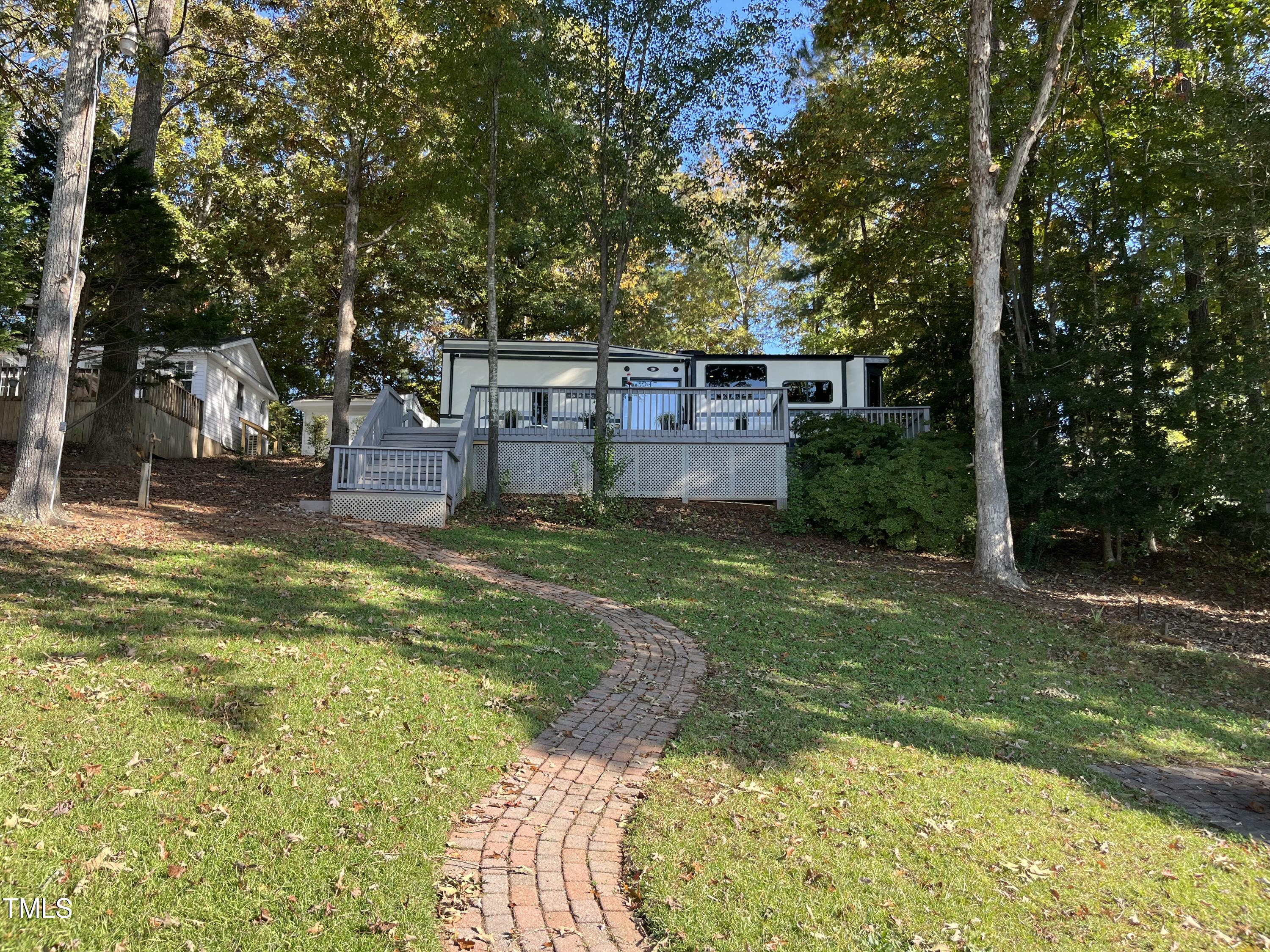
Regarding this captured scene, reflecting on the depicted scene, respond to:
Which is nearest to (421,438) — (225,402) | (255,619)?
(255,619)

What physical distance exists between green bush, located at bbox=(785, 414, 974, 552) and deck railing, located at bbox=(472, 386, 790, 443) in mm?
1528

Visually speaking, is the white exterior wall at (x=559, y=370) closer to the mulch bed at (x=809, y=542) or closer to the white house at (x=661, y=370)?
the white house at (x=661, y=370)

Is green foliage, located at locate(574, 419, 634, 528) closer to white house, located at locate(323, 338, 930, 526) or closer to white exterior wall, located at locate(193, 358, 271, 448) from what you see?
white house, located at locate(323, 338, 930, 526)

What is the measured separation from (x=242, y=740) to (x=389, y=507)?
28.5 feet

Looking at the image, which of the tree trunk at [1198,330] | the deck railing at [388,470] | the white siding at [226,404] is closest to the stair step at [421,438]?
the deck railing at [388,470]

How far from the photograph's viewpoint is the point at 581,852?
369 cm

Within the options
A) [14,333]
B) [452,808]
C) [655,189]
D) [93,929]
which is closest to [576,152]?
[655,189]

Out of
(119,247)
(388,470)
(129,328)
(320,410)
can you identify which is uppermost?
(119,247)

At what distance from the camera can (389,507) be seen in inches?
496

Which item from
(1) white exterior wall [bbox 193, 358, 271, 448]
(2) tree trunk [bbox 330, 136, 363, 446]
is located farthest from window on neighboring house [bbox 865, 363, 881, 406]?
(1) white exterior wall [bbox 193, 358, 271, 448]

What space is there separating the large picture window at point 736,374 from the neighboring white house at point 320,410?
52.1 ft

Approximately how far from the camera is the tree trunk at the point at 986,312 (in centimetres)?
1262

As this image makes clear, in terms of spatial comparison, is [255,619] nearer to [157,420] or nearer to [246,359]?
[157,420]

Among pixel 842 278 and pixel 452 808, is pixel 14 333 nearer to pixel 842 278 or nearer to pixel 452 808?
pixel 452 808
